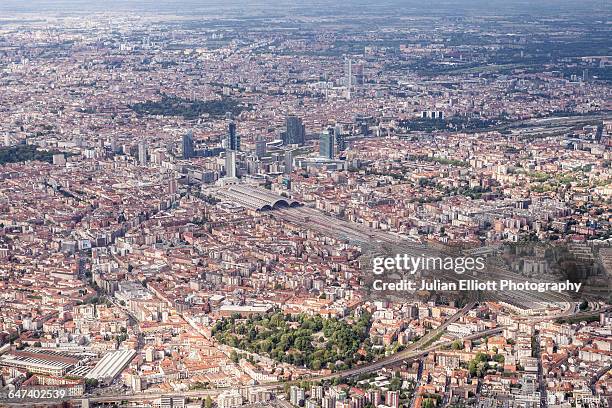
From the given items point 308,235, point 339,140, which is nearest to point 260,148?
point 339,140

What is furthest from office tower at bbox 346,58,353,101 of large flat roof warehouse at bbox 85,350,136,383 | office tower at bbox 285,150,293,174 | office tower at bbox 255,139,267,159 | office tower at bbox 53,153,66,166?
large flat roof warehouse at bbox 85,350,136,383

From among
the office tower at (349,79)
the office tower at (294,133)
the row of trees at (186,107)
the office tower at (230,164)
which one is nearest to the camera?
the office tower at (230,164)

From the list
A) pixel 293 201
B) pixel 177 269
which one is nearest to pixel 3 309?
pixel 177 269

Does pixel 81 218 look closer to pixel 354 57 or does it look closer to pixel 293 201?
pixel 293 201

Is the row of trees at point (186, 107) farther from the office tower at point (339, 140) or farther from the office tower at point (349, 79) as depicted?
the office tower at point (339, 140)

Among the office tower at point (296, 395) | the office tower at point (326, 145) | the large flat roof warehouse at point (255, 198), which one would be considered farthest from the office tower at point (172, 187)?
the office tower at point (296, 395)

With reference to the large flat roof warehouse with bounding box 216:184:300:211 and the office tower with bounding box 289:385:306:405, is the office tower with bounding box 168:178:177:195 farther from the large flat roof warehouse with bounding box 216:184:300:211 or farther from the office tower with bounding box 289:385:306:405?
the office tower with bounding box 289:385:306:405
